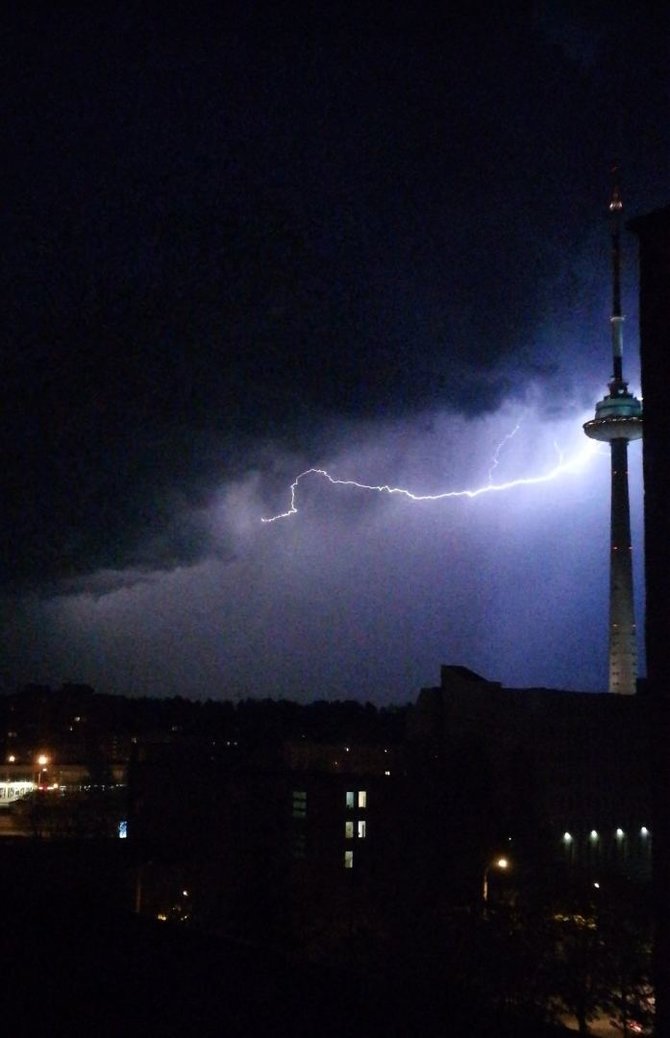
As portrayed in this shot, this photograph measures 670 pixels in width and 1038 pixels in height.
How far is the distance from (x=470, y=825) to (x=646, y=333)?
103ft

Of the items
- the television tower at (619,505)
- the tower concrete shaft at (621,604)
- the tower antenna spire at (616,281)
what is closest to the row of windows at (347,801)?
the television tower at (619,505)

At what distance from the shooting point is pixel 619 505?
84562 mm

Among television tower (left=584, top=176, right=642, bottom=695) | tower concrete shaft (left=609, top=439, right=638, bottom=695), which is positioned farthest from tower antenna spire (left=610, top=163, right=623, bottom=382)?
tower concrete shaft (left=609, top=439, right=638, bottom=695)

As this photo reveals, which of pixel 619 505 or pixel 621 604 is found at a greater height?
pixel 619 505

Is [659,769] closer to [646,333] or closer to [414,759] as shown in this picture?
[646,333]

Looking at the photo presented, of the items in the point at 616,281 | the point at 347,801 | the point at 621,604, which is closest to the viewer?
the point at 347,801

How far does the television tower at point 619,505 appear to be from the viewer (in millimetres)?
82938

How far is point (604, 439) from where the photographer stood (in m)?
89.4

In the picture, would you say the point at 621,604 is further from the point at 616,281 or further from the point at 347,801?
the point at 347,801

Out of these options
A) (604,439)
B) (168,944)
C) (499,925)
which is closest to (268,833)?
(499,925)

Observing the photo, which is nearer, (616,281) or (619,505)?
(619,505)

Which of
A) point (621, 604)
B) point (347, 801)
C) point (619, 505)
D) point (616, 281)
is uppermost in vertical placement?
point (616, 281)

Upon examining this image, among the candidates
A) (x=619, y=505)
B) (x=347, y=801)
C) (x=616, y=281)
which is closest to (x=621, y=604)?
(x=619, y=505)

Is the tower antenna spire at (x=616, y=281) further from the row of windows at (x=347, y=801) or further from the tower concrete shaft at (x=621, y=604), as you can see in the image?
the row of windows at (x=347, y=801)
